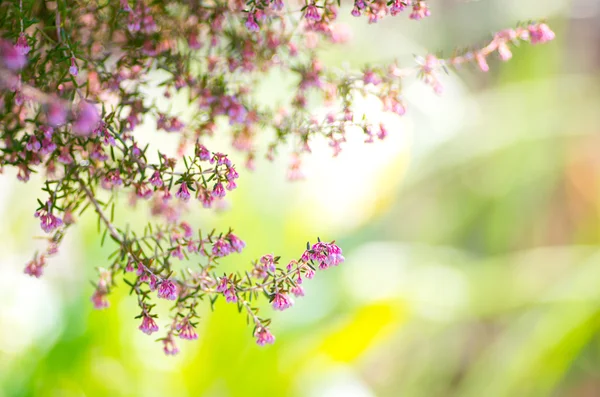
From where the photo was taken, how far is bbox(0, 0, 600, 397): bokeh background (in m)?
1.15

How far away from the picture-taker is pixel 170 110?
1.53 ft

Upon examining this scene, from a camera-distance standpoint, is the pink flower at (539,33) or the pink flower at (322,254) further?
the pink flower at (539,33)

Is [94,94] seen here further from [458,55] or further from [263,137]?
[263,137]

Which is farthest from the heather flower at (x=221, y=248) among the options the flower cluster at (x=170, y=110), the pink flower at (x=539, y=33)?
the pink flower at (x=539, y=33)

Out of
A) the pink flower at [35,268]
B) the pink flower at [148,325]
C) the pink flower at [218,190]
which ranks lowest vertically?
the pink flower at [148,325]

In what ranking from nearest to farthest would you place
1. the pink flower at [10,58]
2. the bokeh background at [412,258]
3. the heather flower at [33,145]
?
1. the pink flower at [10,58]
2. the heather flower at [33,145]
3. the bokeh background at [412,258]

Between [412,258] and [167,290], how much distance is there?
1161 mm

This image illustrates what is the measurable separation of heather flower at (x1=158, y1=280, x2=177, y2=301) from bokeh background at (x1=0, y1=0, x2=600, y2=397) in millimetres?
487

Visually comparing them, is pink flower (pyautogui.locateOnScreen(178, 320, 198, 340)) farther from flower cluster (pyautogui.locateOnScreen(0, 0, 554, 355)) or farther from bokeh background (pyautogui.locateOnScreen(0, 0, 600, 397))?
bokeh background (pyautogui.locateOnScreen(0, 0, 600, 397))

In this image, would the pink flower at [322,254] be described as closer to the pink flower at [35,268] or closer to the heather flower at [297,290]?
the heather flower at [297,290]

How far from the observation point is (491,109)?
176 centimetres

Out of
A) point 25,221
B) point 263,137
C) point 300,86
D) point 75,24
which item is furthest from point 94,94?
point 25,221

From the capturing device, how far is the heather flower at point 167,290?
1.20 feet

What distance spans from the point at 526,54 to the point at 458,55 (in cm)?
135
